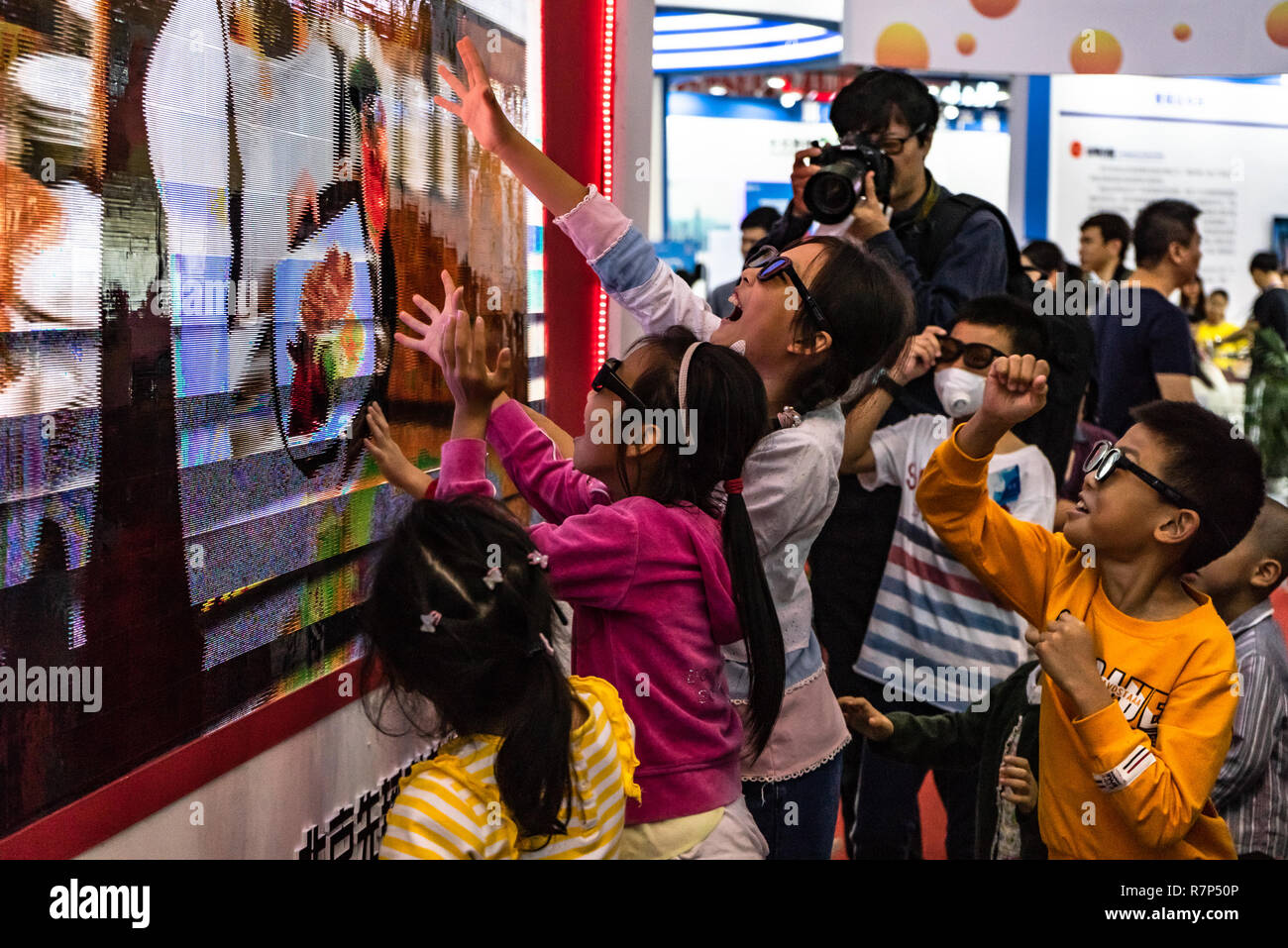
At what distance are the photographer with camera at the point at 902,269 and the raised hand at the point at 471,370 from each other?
41.5 inches

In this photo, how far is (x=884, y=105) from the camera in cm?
246

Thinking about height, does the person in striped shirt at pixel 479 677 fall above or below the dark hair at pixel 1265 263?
below

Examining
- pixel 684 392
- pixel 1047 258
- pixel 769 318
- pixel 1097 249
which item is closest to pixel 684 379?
pixel 684 392

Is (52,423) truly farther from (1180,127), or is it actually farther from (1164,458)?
(1180,127)

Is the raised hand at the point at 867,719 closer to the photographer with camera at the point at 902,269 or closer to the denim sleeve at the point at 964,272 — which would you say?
the photographer with camera at the point at 902,269

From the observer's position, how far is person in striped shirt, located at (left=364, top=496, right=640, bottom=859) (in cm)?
114

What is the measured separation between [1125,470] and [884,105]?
3.56 ft

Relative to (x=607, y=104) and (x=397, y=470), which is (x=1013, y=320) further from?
(x=397, y=470)

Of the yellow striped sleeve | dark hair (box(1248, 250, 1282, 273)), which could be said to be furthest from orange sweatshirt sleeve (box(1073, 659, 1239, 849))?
dark hair (box(1248, 250, 1282, 273))

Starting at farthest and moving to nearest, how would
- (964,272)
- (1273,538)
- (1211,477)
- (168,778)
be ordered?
(964,272), (1273,538), (1211,477), (168,778)

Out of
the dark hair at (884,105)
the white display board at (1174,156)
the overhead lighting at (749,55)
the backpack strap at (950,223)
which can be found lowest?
the backpack strap at (950,223)

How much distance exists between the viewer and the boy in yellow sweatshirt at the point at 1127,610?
1.48 meters

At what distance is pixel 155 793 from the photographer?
47.8 inches

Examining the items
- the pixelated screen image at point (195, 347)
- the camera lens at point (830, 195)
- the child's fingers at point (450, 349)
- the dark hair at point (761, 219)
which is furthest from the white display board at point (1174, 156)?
the child's fingers at point (450, 349)
